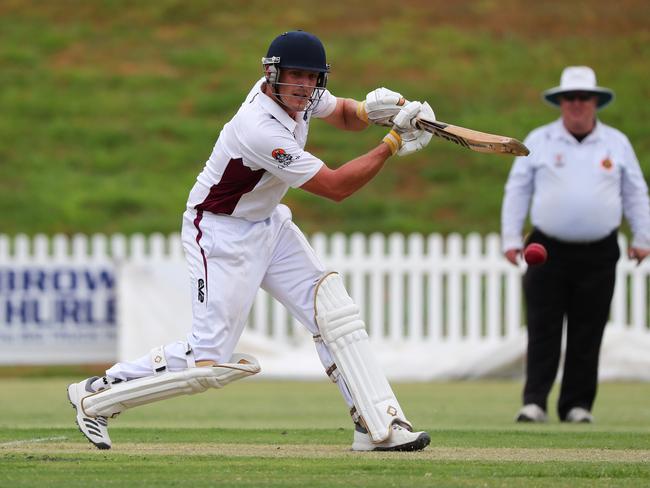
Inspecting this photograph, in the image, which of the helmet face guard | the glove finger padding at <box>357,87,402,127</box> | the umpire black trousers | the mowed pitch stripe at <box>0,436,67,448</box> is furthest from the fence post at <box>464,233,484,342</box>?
the helmet face guard

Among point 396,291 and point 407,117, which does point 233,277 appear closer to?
point 407,117

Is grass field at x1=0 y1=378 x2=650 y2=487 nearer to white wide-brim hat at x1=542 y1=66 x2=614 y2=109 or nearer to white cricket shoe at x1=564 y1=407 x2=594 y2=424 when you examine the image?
white cricket shoe at x1=564 y1=407 x2=594 y2=424

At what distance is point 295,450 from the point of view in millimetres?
5684

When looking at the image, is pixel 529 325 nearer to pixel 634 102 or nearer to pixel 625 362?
pixel 625 362

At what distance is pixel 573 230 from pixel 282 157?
2.96 metres

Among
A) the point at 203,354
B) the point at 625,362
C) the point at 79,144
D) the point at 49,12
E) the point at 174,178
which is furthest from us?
the point at 49,12

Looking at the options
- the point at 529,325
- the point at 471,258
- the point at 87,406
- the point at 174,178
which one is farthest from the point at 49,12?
the point at 87,406

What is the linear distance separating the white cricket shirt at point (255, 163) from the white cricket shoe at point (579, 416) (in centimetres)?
302

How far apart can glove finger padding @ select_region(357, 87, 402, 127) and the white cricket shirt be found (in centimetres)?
27

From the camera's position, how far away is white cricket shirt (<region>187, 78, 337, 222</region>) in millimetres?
5453

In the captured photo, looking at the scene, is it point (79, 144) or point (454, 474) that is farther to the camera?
point (79, 144)

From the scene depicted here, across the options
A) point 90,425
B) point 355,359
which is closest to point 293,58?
point 355,359

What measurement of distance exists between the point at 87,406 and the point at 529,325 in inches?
133

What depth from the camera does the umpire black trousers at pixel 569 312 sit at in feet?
26.5
